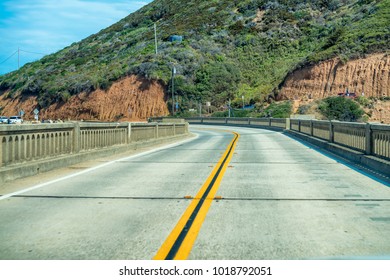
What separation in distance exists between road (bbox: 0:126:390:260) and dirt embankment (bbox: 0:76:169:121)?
70.6m

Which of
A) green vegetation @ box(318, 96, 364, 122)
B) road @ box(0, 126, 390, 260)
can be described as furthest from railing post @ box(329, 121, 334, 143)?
green vegetation @ box(318, 96, 364, 122)

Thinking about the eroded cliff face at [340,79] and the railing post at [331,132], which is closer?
the railing post at [331,132]

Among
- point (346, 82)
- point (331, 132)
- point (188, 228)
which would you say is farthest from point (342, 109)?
point (188, 228)

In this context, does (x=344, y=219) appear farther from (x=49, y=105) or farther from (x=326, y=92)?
(x=49, y=105)

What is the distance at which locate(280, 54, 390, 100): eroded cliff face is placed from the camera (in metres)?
62.5

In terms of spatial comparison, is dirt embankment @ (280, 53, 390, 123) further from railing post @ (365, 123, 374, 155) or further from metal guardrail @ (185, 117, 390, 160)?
railing post @ (365, 123, 374, 155)

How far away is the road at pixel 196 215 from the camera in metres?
5.61

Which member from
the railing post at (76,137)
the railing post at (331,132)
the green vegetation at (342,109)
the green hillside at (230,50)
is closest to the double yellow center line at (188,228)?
the railing post at (76,137)

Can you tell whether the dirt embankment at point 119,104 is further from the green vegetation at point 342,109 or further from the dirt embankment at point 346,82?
the green vegetation at point 342,109

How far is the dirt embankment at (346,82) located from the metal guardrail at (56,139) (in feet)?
148

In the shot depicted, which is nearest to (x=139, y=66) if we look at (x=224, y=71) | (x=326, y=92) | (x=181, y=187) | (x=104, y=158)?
(x=224, y=71)

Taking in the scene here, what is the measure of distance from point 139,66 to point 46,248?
270 ft

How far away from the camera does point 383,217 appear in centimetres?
730

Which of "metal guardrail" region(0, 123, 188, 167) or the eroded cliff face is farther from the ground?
the eroded cliff face
